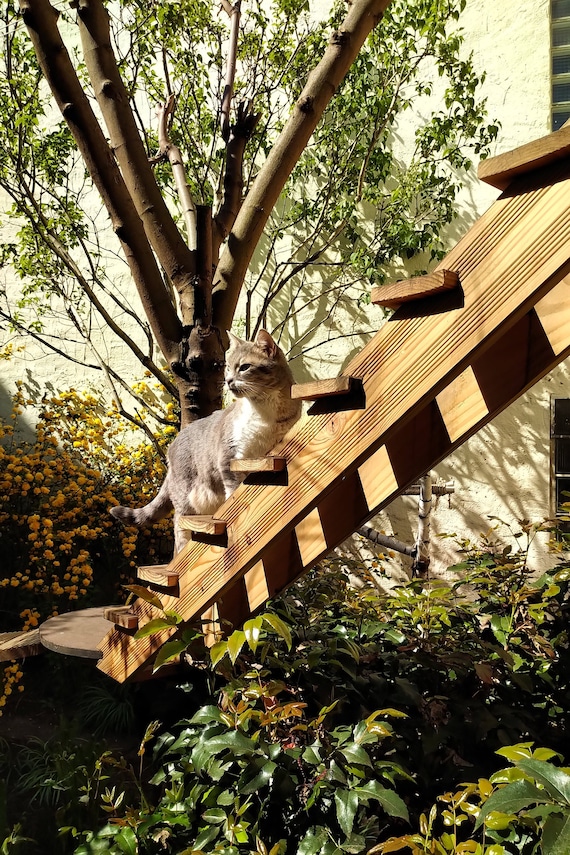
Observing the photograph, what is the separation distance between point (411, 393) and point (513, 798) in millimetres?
716

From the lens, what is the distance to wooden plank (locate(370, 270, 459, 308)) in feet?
3.96

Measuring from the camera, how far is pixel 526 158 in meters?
1.09

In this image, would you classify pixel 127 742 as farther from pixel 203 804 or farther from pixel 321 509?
pixel 321 509

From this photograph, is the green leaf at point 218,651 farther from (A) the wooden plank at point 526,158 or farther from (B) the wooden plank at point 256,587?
(A) the wooden plank at point 526,158

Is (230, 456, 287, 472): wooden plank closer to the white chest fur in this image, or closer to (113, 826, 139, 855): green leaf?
the white chest fur

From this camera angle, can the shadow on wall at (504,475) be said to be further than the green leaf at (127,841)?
Yes

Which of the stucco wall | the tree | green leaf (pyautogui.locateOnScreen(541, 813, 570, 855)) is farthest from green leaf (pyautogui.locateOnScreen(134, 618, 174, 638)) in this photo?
the stucco wall

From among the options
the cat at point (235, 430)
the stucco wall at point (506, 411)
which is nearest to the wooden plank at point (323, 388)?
the cat at point (235, 430)

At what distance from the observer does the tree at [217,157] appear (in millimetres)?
2557

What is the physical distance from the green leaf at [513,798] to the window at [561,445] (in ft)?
13.4

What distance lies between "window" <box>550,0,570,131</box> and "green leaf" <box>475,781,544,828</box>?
480 cm

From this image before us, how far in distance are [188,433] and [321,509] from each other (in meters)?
1.06

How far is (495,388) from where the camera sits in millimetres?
1492

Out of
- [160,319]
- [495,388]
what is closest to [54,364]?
[160,319]
